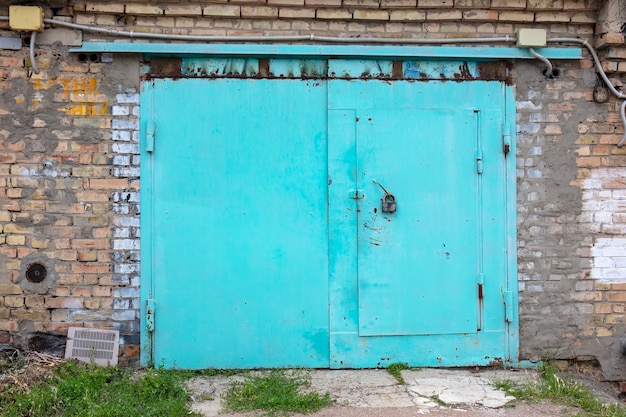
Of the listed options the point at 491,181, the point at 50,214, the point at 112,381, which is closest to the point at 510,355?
the point at 491,181

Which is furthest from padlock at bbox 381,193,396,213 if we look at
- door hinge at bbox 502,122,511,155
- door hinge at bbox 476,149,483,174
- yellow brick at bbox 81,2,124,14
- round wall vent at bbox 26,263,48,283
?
round wall vent at bbox 26,263,48,283

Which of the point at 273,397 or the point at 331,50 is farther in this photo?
the point at 331,50

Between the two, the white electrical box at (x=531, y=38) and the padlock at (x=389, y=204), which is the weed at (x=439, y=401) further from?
the white electrical box at (x=531, y=38)

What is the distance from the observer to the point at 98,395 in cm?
369

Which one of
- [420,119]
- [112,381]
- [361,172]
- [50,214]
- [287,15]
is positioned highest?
[287,15]

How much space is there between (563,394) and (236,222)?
2449mm

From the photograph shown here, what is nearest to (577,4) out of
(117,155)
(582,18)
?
(582,18)

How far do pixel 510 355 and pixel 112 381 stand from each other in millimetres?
2771

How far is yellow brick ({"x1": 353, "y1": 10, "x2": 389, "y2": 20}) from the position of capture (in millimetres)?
4219

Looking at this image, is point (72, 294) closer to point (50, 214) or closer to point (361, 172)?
point (50, 214)

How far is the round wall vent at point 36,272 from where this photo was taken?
13.5 feet

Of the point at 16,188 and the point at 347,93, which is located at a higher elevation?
the point at 347,93

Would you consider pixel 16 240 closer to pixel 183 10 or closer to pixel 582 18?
pixel 183 10

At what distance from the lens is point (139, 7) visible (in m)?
4.12
